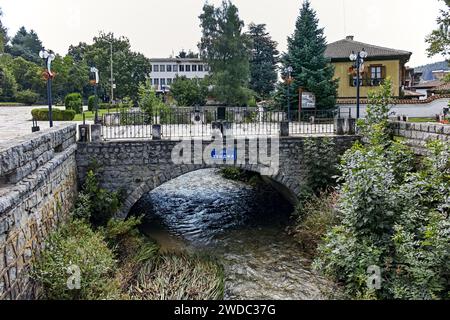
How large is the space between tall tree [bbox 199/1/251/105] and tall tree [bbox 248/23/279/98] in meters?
5.43

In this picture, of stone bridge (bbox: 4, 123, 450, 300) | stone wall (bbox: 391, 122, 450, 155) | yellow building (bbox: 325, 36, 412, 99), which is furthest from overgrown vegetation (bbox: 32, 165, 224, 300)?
yellow building (bbox: 325, 36, 412, 99)

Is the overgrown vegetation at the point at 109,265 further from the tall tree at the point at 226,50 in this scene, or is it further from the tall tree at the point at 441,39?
the tall tree at the point at 226,50

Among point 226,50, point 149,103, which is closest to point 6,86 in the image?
point 226,50

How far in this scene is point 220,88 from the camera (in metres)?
34.8

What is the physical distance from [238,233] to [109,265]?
18.6 feet

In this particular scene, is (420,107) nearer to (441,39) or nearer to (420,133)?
(441,39)

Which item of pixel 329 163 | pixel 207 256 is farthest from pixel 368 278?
pixel 329 163

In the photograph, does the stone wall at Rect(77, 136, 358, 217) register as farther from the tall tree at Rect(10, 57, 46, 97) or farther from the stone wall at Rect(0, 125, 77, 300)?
the tall tree at Rect(10, 57, 46, 97)

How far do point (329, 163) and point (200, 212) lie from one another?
533 cm

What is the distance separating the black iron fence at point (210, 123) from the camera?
13.7 metres

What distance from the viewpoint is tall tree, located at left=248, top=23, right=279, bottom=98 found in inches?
1662

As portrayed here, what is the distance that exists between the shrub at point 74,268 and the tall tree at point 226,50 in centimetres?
2759

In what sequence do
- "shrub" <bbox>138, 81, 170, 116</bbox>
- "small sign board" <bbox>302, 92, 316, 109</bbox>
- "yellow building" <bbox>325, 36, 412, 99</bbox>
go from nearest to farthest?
"shrub" <bbox>138, 81, 170, 116</bbox>, "small sign board" <bbox>302, 92, 316, 109</bbox>, "yellow building" <bbox>325, 36, 412, 99</bbox>

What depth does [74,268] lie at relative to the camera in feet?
23.2
